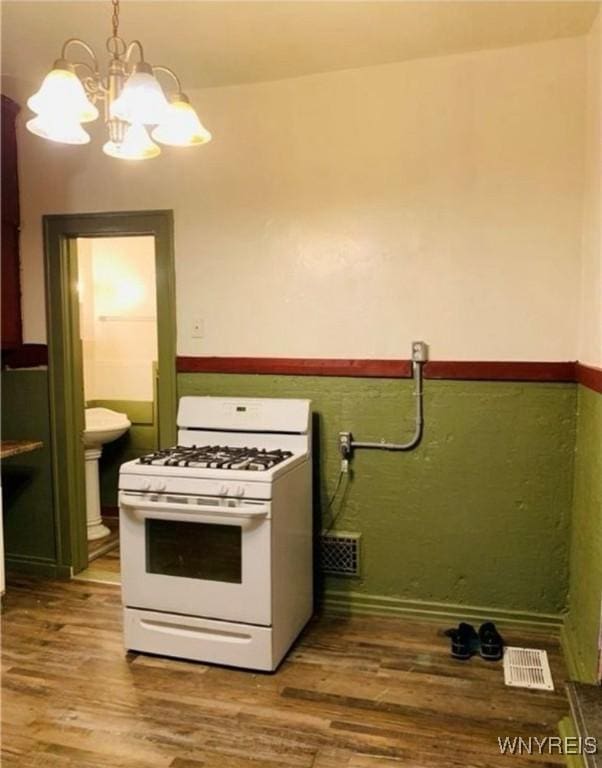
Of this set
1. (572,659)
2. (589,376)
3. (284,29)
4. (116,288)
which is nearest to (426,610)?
(572,659)

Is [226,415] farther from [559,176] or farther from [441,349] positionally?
[559,176]

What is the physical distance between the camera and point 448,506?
2.81 meters

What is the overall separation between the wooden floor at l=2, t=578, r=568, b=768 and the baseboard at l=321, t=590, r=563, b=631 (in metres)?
0.07

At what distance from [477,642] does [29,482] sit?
2.50m

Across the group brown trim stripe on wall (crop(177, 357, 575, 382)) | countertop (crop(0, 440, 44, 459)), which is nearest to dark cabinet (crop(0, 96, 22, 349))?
countertop (crop(0, 440, 44, 459))

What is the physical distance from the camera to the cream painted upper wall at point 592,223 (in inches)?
89.4

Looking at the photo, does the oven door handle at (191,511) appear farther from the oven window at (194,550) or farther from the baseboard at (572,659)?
the baseboard at (572,659)

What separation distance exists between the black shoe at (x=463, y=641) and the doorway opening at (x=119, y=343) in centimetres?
256

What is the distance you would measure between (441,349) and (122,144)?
1613mm

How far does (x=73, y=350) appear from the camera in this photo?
3.35 meters

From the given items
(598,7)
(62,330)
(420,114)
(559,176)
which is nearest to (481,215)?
(559,176)

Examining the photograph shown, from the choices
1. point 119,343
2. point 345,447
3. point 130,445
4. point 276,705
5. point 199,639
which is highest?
point 119,343

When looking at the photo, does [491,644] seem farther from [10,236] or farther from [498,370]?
[10,236]

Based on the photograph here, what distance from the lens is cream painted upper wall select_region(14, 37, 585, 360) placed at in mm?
2600
